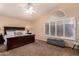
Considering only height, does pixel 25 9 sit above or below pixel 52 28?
above

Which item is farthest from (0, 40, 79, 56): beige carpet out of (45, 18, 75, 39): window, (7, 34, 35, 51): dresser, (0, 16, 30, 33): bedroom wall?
(0, 16, 30, 33): bedroom wall

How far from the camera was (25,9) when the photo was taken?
7.16 ft

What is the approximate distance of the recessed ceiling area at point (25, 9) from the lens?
210 cm

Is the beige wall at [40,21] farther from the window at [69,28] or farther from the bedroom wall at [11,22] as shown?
the window at [69,28]

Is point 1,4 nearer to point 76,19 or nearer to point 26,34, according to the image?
point 26,34

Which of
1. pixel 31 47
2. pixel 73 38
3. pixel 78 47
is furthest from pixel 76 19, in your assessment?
pixel 31 47

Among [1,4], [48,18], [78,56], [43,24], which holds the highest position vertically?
[1,4]

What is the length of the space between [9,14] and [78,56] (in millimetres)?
1829

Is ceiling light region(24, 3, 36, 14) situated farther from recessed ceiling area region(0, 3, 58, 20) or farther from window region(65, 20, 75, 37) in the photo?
window region(65, 20, 75, 37)

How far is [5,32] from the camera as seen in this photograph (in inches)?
82.9

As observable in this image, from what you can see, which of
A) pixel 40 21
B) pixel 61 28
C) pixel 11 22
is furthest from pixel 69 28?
pixel 11 22

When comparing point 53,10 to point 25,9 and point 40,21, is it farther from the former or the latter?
point 25,9

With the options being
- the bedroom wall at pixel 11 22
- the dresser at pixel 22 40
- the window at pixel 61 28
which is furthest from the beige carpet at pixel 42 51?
the bedroom wall at pixel 11 22

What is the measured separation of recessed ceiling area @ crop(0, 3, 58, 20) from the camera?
6.90ft
